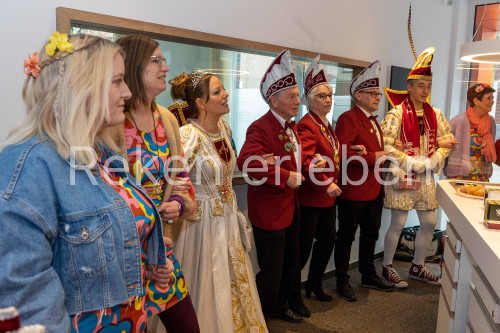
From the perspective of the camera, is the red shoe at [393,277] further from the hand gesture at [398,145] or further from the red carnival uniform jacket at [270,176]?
the red carnival uniform jacket at [270,176]

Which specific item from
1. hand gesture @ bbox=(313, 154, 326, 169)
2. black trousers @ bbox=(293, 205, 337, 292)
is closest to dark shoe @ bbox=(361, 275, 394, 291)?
black trousers @ bbox=(293, 205, 337, 292)

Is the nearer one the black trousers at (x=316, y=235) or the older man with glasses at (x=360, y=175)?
the black trousers at (x=316, y=235)

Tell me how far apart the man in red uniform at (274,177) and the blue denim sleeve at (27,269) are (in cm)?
164

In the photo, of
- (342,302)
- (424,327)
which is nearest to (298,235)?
(342,302)

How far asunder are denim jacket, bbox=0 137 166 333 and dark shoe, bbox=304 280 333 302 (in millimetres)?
2307

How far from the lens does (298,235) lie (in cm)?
294

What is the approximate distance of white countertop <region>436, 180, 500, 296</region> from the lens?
148cm

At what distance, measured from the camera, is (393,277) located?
3.79m

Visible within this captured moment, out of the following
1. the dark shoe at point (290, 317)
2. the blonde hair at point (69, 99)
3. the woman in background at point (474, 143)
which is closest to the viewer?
the blonde hair at point (69, 99)

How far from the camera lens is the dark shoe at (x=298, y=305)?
3.18 m

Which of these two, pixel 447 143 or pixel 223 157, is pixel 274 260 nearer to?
pixel 223 157

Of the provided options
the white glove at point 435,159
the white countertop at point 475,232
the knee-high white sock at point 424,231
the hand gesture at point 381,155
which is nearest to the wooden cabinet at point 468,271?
the white countertop at point 475,232

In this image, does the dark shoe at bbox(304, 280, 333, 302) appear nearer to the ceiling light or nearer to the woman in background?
the woman in background

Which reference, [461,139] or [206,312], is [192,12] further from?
→ [461,139]
